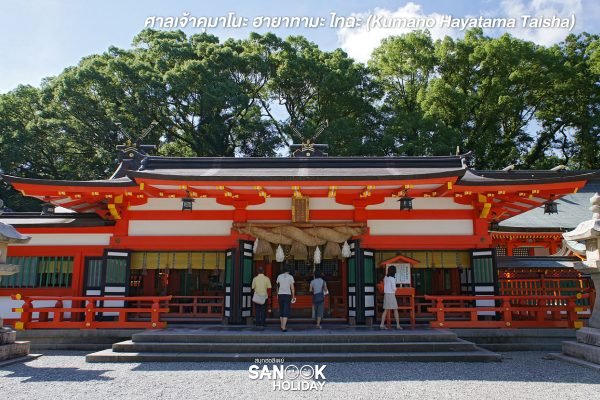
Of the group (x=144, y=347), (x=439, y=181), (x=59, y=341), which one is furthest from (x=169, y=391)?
(x=439, y=181)

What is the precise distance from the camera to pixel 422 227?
11789mm

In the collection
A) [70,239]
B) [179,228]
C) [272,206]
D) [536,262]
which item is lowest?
[536,262]

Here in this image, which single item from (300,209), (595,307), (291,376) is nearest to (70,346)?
(291,376)

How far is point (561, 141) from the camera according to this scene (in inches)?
1165

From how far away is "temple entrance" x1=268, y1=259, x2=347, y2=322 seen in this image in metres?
13.4

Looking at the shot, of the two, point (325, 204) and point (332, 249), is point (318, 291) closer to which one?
point (332, 249)

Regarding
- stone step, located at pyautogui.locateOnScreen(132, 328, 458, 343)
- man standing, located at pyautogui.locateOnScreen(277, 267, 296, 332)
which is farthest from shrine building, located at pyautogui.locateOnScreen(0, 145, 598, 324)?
stone step, located at pyautogui.locateOnScreen(132, 328, 458, 343)

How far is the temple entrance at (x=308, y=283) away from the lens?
13.4m

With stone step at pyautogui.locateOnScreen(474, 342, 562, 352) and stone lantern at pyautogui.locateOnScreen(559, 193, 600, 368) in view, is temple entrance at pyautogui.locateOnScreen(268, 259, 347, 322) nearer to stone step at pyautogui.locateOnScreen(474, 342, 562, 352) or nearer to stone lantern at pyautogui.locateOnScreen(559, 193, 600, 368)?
stone step at pyautogui.locateOnScreen(474, 342, 562, 352)

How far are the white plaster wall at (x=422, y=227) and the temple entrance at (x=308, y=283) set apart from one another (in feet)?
7.47

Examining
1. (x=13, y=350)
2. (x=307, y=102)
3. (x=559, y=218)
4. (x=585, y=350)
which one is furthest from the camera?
(x=307, y=102)

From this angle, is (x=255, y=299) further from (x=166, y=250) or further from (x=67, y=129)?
(x=67, y=129)

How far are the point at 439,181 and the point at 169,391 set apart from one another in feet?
25.0

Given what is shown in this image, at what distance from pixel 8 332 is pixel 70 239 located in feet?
12.6
